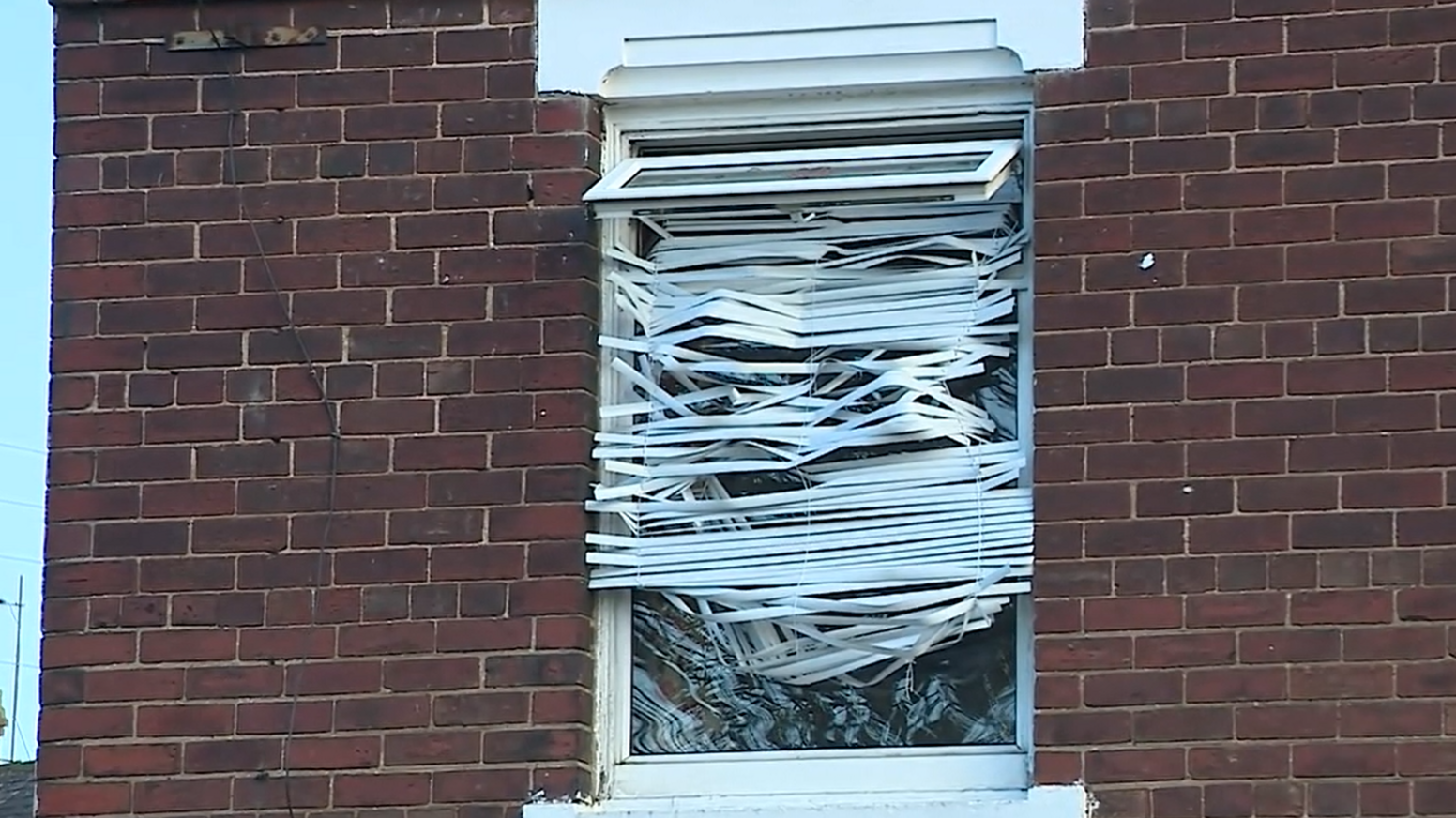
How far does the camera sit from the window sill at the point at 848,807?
21.0 feet

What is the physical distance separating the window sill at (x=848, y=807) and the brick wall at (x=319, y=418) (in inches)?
4.7

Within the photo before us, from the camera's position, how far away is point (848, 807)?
21.4ft

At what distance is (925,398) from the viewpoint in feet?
22.5

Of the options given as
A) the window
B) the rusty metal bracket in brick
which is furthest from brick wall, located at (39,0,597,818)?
the window

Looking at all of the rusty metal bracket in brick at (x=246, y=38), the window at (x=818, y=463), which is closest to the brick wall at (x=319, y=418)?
the rusty metal bracket in brick at (x=246, y=38)

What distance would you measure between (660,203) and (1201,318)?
1384 mm

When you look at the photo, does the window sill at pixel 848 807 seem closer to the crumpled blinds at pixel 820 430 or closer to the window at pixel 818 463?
the window at pixel 818 463

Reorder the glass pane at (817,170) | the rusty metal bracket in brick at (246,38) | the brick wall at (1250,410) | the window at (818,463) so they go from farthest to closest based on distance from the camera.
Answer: the rusty metal bracket in brick at (246,38) → the glass pane at (817,170) → the window at (818,463) → the brick wall at (1250,410)

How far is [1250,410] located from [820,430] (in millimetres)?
1073

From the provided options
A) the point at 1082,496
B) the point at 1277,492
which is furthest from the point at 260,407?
the point at 1277,492

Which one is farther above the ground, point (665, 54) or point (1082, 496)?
point (665, 54)

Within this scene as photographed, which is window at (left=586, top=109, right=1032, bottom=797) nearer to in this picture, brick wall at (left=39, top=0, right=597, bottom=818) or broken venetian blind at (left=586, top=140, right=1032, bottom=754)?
broken venetian blind at (left=586, top=140, right=1032, bottom=754)

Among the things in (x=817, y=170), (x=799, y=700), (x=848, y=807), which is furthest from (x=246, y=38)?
(x=848, y=807)

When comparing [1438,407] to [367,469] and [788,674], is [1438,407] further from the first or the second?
[367,469]
